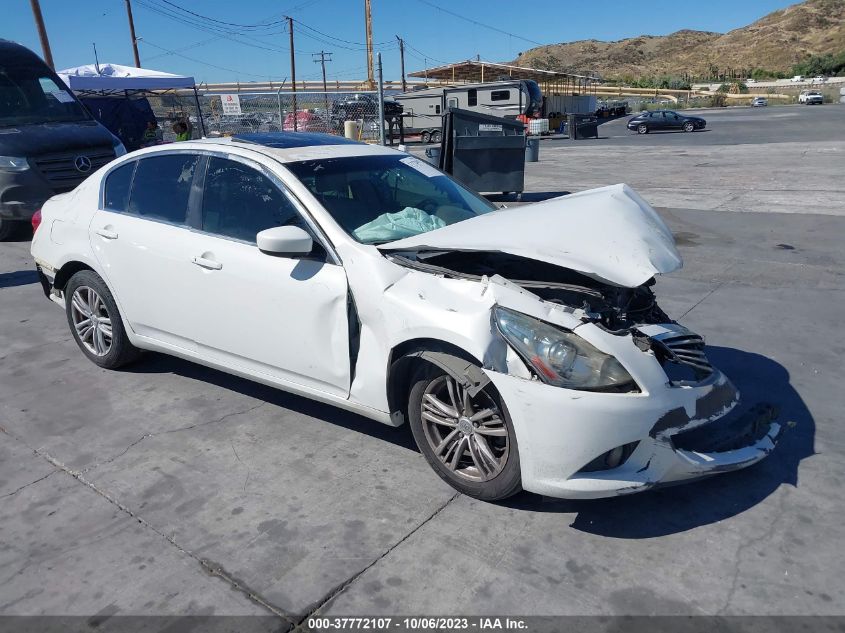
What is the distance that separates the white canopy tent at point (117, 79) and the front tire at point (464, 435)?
17548mm

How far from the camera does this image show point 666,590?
2.57 m

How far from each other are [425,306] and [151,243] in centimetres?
209

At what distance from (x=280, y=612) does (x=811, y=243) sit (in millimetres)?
7929

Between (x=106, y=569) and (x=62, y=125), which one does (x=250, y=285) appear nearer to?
(x=106, y=569)

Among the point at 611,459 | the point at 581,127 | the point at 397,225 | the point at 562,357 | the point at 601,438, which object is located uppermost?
the point at 397,225

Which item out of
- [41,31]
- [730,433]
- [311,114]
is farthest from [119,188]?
[41,31]

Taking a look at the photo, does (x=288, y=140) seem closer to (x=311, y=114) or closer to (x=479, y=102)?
(x=311, y=114)

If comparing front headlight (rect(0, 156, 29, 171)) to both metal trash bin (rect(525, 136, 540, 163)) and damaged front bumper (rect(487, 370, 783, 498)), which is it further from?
damaged front bumper (rect(487, 370, 783, 498))

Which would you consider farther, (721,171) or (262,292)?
(721,171)

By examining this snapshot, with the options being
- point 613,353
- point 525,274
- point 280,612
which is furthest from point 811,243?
point 280,612

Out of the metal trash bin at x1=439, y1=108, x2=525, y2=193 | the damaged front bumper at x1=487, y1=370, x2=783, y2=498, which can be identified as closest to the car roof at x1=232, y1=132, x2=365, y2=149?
the damaged front bumper at x1=487, y1=370, x2=783, y2=498

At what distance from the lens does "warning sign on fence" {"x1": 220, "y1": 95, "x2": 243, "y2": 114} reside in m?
16.4

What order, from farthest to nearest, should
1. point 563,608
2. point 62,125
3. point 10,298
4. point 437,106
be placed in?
point 437,106 → point 62,125 → point 10,298 → point 563,608

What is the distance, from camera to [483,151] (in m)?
11.7
